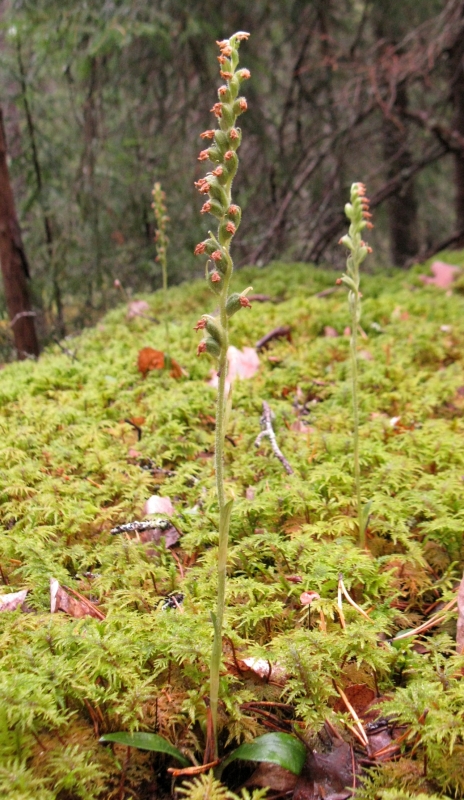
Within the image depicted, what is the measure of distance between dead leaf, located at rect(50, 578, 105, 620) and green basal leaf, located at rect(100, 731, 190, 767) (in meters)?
0.40

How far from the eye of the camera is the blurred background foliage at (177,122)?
→ 484 cm

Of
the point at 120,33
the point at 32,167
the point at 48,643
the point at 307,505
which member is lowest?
the point at 48,643

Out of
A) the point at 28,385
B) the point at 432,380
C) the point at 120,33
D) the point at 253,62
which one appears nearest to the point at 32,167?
the point at 120,33

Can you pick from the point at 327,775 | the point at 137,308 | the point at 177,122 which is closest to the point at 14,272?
the point at 137,308

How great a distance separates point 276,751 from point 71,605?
2.22 feet

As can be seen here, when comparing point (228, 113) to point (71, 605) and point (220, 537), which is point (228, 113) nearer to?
point (220, 537)

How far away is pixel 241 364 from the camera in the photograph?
3209mm

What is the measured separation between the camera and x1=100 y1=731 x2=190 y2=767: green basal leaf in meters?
1.11

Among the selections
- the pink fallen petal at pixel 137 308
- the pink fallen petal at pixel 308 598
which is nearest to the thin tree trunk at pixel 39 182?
the pink fallen petal at pixel 137 308

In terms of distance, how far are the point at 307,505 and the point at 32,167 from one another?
504 centimetres

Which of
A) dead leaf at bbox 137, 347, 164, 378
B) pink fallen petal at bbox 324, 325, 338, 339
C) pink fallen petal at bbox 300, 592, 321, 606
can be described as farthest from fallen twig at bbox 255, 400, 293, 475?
pink fallen petal at bbox 324, 325, 338, 339

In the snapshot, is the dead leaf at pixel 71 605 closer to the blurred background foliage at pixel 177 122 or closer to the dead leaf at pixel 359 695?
the dead leaf at pixel 359 695

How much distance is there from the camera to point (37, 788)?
1.02 m

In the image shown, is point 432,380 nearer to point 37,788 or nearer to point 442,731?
point 442,731
